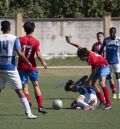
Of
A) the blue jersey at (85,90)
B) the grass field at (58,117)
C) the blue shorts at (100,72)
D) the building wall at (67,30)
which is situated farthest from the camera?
the building wall at (67,30)

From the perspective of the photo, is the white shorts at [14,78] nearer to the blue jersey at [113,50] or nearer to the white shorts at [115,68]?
the blue jersey at [113,50]

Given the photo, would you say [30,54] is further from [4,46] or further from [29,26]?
[4,46]

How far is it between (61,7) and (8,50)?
34290 mm

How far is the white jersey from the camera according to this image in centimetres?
2065

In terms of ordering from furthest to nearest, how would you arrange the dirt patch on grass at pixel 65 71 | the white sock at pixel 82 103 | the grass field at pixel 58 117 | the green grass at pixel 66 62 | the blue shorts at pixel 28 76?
1. the green grass at pixel 66 62
2. the dirt patch on grass at pixel 65 71
3. the white sock at pixel 82 103
4. the blue shorts at pixel 28 76
5. the grass field at pixel 58 117

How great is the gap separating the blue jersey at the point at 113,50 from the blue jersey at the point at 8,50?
5.89 m

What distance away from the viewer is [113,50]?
20.9m

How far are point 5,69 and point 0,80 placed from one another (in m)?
0.44

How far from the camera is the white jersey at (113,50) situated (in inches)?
813

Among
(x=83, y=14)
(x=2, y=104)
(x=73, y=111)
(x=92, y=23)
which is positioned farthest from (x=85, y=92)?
(x=83, y=14)

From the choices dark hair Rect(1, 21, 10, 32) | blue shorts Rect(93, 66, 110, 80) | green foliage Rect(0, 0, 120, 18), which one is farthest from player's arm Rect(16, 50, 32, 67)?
green foliage Rect(0, 0, 120, 18)

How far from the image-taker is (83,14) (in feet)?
160

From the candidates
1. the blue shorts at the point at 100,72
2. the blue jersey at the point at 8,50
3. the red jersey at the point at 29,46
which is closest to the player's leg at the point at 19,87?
the blue jersey at the point at 8,50

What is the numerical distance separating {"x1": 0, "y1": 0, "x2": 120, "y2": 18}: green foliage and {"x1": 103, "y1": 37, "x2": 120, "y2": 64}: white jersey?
2678 cm
